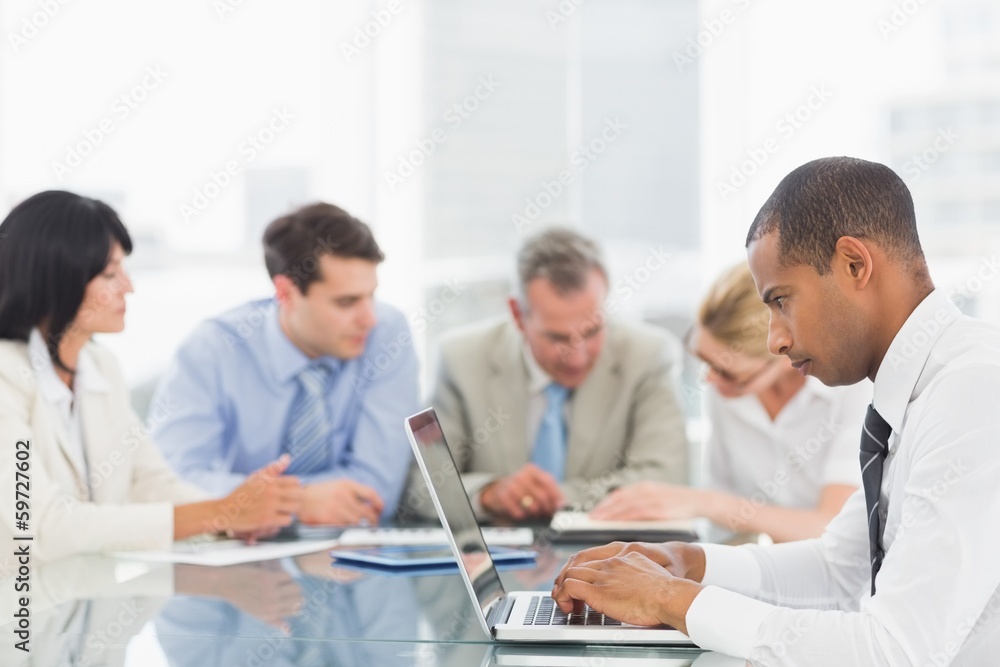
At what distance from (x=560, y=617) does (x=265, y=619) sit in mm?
444

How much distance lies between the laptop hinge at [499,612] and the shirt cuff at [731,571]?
0.97 ft

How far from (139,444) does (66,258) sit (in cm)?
49

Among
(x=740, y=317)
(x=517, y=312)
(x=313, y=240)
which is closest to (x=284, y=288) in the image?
(x=313, y=240)

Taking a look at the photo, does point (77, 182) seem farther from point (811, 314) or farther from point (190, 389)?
point (811, 314)

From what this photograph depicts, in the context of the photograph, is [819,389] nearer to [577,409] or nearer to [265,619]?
[577,409]

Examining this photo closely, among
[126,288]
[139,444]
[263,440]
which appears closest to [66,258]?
[126,288]

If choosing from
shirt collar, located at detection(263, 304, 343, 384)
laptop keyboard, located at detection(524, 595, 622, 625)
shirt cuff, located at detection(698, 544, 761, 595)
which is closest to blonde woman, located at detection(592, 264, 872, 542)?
shirt cuff, located at detection(698, 544, 761, 595)

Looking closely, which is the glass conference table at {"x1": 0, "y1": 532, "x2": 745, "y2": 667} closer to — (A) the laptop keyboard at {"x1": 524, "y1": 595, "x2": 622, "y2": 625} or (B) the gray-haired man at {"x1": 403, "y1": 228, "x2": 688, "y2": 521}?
(A) the laptop keyboard at {"x1": 524, "y1": 595, "x2": 622, "y2": 625}

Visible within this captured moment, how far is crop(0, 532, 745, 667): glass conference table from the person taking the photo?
125 centimetres

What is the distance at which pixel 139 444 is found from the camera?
90.1 inches

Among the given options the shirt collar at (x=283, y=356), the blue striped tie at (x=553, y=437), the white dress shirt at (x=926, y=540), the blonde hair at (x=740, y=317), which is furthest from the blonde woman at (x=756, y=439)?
the shirt collar at (x=283, y=356)

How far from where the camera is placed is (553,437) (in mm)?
2836

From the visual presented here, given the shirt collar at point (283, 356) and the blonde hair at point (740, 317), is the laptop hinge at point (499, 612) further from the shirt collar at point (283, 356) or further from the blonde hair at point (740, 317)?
the shirt collar at point (283, 356)

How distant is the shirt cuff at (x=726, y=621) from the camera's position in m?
1.16
